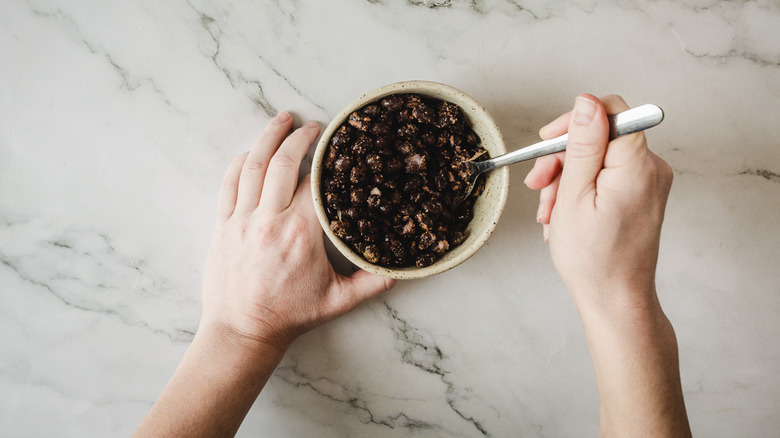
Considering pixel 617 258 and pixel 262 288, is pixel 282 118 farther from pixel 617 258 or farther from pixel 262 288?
pixel 617 258

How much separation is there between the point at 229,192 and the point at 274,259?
20cm

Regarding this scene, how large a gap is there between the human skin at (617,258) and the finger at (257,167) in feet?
1.90

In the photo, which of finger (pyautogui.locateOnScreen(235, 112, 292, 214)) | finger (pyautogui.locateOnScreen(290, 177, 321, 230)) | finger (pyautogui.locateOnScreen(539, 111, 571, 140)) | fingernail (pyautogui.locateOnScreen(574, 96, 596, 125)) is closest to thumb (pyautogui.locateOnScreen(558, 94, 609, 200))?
fingernail (pyautogui.locateOnScreen(574, 96, 596, 125))

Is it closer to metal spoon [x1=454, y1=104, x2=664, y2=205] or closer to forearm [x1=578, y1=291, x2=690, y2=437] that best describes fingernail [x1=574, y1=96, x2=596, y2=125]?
metal spoon [x1=454, y1=104, x2=664, y2=205]

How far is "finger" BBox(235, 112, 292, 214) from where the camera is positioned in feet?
3.28

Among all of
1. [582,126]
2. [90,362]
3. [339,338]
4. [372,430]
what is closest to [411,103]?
[582,126]

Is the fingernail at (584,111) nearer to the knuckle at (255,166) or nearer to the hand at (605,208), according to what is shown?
the hand at (605,208)

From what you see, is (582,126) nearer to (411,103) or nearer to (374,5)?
(411,103)

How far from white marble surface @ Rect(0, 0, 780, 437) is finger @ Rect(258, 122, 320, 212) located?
0.10 meters

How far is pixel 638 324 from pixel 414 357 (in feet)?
1.66

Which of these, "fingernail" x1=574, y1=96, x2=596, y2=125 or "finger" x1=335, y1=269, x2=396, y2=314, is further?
"finger" x1=335, y1=269, x2=396, y2=314

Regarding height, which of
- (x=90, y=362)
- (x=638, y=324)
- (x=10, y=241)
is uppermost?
(x=638, y=324)

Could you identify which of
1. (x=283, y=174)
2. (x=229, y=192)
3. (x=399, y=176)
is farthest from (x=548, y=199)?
(x=229, y=192)

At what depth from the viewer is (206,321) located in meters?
1.02
